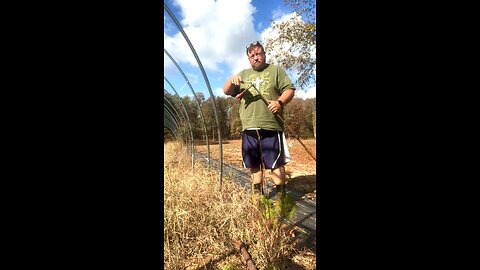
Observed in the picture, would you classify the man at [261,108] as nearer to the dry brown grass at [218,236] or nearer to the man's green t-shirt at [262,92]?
the man's green t-shirt at [262,92]

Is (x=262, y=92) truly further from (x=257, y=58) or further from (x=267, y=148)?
(x=267, y=148)

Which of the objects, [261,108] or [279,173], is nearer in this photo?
[261,108]

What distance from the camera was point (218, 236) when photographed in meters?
1.64

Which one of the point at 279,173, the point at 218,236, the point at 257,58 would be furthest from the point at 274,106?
the point at 218,236

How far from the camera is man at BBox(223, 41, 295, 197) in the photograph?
57.0 inches

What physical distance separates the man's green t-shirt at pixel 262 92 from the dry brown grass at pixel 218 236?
520 millimetres

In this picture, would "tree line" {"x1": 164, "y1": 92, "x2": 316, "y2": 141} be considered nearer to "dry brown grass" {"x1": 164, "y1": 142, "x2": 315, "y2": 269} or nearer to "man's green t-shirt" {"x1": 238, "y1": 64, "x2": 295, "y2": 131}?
"man's green t-shirt" {"x1": 238, "y1": 64, "x2": 295, "y2": 131}

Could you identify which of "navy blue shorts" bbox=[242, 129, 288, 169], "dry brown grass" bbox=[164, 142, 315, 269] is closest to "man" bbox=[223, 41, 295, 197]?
"navy blue shorts" bbox=[242, 129, 288, 169]

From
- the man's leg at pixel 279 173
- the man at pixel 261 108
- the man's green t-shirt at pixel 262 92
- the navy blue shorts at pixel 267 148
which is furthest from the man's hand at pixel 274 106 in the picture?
the man's leg at pixel 279 173

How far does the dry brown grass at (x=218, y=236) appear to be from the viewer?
141cm

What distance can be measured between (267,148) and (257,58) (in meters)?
0.60
